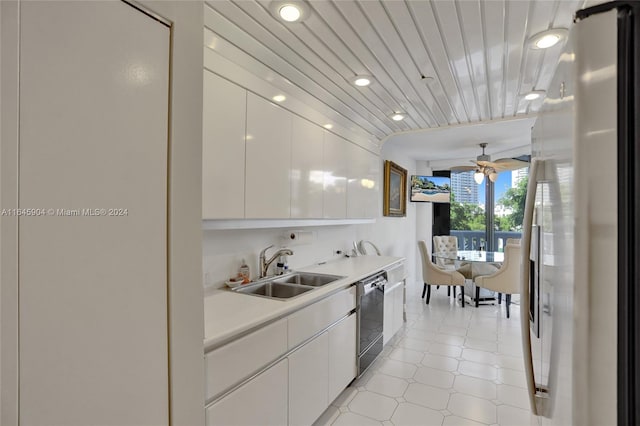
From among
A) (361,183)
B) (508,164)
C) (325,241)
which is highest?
(508,164)

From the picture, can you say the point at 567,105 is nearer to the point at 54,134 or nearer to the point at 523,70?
the point at 54,134

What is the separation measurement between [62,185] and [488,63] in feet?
8.24

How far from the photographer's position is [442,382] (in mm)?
2684

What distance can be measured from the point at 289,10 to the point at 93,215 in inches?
55.6

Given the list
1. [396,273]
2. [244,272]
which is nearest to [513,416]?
[396,273]

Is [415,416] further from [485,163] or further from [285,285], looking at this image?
[485,163]

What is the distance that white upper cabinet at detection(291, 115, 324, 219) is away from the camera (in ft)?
7.71

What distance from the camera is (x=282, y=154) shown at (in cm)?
222

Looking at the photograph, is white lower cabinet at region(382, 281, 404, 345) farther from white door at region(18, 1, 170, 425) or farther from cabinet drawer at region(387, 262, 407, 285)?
white door at region(18, 1, 170, 425)

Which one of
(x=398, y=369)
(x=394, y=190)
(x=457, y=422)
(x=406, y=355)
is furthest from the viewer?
(x=394, y=190)

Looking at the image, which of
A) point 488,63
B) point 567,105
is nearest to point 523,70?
point 488,63

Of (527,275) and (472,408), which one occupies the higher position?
(527,275)

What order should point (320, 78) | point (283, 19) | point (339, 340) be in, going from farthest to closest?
point (320, 78) < point (339, 340) < point (283, 19)

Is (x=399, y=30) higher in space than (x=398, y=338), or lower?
higher
